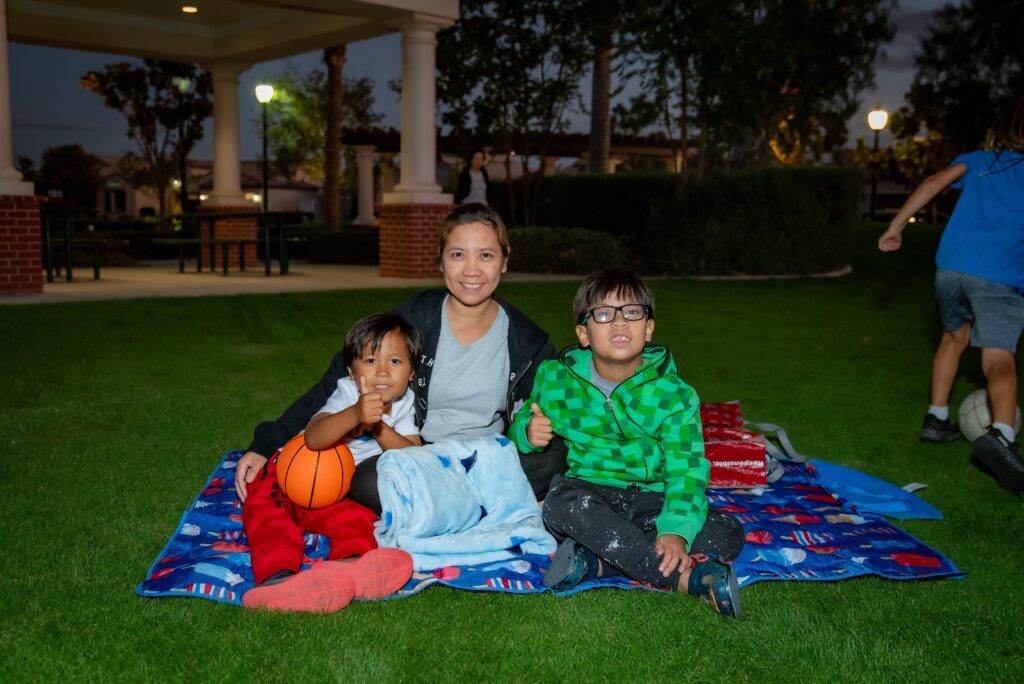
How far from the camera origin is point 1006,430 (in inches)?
180

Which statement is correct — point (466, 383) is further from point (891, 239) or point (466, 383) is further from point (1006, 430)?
point (1006, 430)

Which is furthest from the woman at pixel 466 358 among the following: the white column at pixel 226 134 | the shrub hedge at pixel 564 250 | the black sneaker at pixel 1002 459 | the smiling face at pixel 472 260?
the white column at pixel 226 134

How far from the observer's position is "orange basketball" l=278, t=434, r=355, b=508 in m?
3.45

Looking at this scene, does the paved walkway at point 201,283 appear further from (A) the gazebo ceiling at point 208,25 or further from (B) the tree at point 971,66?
(B) the tree at point 971,66

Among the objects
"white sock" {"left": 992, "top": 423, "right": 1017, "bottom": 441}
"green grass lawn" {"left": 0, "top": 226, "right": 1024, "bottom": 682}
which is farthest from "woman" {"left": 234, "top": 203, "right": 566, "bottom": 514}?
"white sock" {"left": 992, "top": 423, "right": 1017, "bottom": 441}

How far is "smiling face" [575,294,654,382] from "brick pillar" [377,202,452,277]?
10929 millimetres

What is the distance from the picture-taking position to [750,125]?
18.4m

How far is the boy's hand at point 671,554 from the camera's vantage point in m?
3.05

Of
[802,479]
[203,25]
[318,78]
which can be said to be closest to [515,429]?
[802,479]

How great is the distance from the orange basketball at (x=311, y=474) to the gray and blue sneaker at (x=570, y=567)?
34.4 inches

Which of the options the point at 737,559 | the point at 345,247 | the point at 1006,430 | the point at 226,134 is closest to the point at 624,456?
the point at 737,559

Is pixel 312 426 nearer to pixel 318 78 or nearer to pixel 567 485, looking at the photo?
pixel 567 485

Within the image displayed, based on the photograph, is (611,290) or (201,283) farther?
(201,283)

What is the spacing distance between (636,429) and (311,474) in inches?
47.5
